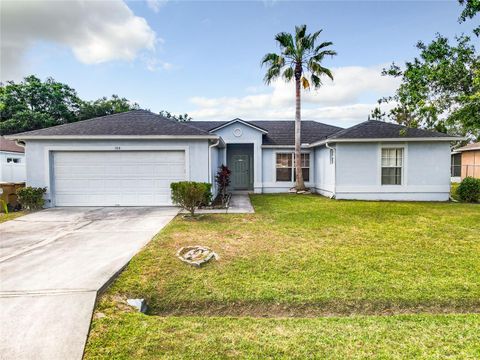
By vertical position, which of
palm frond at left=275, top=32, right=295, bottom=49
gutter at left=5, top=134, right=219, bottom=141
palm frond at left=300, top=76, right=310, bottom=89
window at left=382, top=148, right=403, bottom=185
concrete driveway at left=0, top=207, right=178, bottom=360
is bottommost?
concrete driveway at left=0, top=207, right=178, bottom=360

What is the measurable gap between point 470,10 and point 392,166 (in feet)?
21.5

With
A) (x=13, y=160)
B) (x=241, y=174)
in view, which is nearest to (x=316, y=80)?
(x=241, y=174)

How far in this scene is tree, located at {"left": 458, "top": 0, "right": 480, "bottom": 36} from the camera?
853 centimetres

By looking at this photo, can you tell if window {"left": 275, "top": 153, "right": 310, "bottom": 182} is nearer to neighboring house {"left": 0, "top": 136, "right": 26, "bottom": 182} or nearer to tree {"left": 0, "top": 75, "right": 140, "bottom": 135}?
neighboring house {"left": 0, "top": 136, "right": 26, "bottom": 182}

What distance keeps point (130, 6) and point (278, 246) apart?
1245 cm

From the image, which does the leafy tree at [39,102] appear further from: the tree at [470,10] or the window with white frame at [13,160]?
the tree at [470,10]

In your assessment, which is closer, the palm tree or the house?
the palm tree

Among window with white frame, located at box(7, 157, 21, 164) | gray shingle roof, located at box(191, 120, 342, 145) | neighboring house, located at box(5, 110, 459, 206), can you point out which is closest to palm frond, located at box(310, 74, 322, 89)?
gray shingle roof, located at box(191, 120, 342, 145)

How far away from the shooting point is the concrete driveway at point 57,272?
9.32ft

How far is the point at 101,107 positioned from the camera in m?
32.4

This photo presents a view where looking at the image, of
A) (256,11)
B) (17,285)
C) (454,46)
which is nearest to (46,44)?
(256,11)

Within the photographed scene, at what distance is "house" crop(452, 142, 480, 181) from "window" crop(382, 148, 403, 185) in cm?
1472

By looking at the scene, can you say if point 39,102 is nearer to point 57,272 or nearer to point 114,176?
point 114,176

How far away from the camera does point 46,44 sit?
43.2 feet
